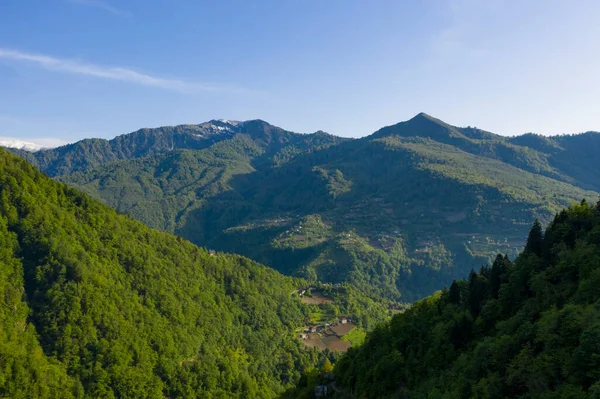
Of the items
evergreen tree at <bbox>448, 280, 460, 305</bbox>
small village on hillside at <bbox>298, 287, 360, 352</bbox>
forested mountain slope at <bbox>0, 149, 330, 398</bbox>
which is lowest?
small village on hillside at <bbox>298, 287, 360, 352</bbox>

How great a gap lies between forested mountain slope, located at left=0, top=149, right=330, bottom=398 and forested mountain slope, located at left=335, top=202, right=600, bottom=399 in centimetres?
6386

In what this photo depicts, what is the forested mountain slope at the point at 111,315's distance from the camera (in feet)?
305

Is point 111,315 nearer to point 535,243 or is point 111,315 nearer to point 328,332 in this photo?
point 328,332

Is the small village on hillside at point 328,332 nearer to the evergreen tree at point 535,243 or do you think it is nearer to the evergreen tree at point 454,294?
the evergreen tree at point 454,294

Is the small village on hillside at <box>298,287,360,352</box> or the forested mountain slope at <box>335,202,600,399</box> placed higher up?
the forested mountain slope at <box>335,202,600,399</box>

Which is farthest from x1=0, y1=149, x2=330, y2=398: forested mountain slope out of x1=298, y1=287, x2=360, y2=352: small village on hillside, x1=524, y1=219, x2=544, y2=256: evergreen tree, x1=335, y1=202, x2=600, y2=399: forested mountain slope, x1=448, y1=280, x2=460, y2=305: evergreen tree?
x1=524, y1=219, x2=544, y2=256: evergreen tree

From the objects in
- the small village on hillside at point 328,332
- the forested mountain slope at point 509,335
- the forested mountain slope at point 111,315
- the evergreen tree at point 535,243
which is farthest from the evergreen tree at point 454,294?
the small village on hillside at point 328,332

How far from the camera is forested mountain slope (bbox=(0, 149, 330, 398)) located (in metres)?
93.1

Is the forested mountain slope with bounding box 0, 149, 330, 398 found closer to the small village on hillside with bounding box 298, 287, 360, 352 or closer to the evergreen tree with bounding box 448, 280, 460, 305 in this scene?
the small village on hillside with bounding box 298, 287, 360, 352

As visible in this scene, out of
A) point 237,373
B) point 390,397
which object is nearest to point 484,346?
point 390,397

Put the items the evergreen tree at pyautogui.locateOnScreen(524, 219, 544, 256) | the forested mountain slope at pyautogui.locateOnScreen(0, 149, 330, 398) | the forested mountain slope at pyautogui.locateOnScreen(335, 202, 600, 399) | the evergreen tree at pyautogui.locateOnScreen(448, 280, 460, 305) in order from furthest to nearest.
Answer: the forested mountain slope at pyautogui.locateOnScreen(0, 149, 330, 398) → the evergreen tree at pyautogui.locateOnScreen(448, 280, 460, 305) → the evergreen tree at pyautogui.locateOnScreen(524, 219, 544, 256) → the forested mountain slope at pyautogui.locateOnScreen(335, 202, 600, 399)

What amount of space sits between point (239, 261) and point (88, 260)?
7142 cm

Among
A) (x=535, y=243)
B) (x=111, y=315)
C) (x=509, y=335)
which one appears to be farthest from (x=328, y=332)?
(x=509, y=335)

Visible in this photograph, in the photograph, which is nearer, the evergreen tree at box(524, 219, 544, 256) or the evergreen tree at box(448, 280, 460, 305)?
the evergreen tree at box(524, 219, 544, 256)
